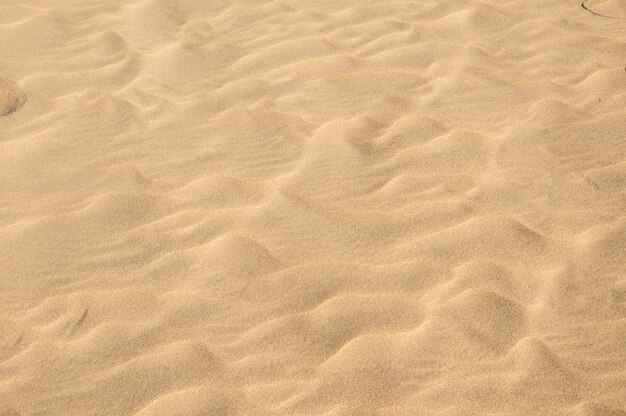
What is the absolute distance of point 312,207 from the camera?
285 cm

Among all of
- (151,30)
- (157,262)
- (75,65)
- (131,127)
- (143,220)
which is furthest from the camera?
(151,30)

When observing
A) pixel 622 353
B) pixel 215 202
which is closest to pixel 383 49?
pixel 215 202

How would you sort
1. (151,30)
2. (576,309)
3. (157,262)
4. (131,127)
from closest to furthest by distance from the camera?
(576,309) < (157,262) < (131,127) < (151,30)

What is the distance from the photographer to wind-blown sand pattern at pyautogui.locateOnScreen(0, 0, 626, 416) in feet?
7.38

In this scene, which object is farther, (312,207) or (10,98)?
(10,98)

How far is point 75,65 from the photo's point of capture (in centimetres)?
368

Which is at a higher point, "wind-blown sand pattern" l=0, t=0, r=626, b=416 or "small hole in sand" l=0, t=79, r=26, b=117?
"small hole in sand" l=0, t=79, r=26, b=117

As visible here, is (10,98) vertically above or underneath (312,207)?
above

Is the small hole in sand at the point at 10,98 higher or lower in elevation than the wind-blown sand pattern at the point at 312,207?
higher

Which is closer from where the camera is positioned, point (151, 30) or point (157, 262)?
point (157, 262)

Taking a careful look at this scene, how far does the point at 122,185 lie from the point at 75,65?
0.92 meters

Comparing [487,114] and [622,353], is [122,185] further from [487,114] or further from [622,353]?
[622,353]

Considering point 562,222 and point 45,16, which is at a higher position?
point 45,16

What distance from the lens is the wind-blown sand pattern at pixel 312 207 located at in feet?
7.38
